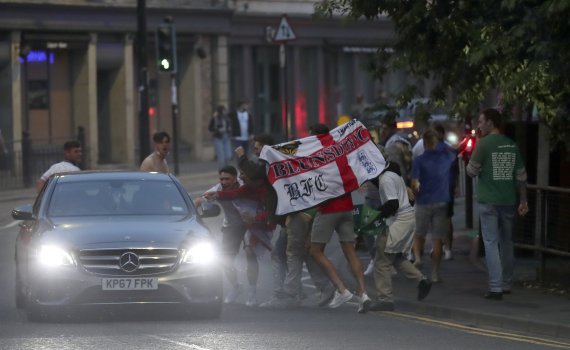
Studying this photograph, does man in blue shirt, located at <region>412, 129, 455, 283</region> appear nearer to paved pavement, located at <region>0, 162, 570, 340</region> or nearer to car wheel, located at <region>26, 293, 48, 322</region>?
paved pavement, located at <region>0, 162, 570, 340</region>

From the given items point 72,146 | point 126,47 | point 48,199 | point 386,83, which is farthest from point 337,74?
point 48,199

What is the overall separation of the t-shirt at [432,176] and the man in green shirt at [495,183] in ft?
5.33

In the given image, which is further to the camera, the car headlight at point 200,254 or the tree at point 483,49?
the tree at point 483,49

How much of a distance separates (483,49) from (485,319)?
2465 millimetres

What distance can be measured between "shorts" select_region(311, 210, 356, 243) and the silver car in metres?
1.22

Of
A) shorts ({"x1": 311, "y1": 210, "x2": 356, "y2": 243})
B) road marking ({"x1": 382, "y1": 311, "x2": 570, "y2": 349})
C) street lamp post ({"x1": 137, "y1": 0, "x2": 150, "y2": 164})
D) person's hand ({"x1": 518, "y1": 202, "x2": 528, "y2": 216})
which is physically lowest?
road marking ({"x1": 382, "y1": 311, "x2": 570, "y2": 349})

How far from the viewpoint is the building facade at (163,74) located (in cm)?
3831

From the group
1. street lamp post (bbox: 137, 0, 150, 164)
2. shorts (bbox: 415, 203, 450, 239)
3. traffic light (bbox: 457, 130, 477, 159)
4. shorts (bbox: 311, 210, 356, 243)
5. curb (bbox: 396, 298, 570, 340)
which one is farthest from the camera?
street lamp post (bbox: 137, 0, 150, 164)

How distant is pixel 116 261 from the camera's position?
13.5 meters

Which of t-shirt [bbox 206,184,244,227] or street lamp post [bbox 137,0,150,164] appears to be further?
street lamp post [bbox 137,0,150,164]

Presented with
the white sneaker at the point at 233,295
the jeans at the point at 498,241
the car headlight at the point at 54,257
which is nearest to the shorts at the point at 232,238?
the white sneaker at the point at 233,295

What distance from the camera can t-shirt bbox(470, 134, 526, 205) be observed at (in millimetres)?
15273

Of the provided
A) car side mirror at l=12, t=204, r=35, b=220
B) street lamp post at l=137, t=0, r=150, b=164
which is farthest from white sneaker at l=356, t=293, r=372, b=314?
street lamp post at l=137, t=0, r=150, b=164

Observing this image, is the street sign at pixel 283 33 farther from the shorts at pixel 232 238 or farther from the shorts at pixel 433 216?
the shorts at pixel 232 238
